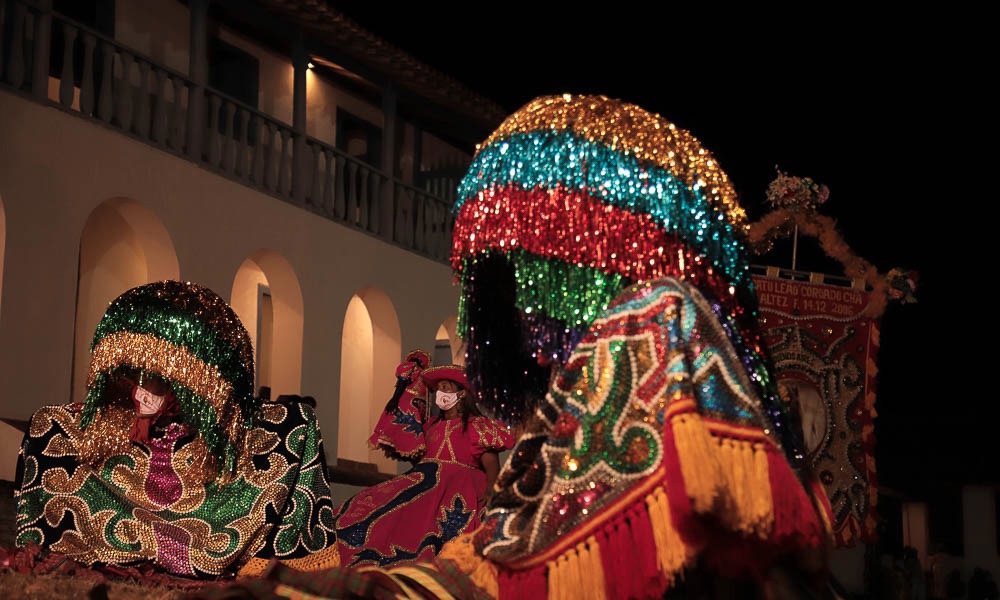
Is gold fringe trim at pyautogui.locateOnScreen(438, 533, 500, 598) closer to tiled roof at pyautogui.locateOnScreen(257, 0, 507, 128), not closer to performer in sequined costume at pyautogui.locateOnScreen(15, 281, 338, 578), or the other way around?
performer in sequined costume at pyautogui.locateOnScreen(15, 281, 338, 578)

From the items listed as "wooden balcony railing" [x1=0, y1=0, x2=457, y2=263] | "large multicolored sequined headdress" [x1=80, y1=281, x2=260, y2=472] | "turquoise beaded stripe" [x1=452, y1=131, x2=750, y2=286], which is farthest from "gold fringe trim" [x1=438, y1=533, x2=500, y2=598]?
"wooden balcony railing" [x1=0, y1=0, x2=457, y2=263]

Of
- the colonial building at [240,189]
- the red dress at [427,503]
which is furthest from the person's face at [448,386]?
the colonial building at [240,189]

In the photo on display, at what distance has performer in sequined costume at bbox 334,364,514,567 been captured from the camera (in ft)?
27.3

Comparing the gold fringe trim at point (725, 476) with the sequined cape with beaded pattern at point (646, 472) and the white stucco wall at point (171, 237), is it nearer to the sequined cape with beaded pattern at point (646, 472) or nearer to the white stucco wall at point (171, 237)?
the sequined cape with beaded pattern at point (646, 472)

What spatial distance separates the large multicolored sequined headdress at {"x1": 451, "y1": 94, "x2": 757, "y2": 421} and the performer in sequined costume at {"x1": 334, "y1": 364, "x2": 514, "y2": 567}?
466 centimetres

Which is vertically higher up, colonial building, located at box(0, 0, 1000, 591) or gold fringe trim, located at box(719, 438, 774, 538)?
colonial building, located at box(0, 0, 1000, 591)

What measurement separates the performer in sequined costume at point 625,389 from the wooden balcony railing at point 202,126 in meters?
8.81

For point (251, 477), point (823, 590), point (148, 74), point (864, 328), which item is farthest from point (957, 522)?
point (823, 590)

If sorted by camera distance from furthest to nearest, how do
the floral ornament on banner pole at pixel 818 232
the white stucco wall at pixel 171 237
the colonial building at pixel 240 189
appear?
the colonial building at pixel 240 189 → the white stucco wall at pixel 171 237 → the floral ornament on banner pole at pixel 818 232

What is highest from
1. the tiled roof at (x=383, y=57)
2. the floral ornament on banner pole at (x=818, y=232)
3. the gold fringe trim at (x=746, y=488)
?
the tiled roof at (x=383, y=57)

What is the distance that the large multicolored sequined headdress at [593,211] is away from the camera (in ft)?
10.6

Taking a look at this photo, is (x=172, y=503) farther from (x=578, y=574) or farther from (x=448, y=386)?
(x=578, y=574)

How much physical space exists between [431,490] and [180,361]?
296 cm

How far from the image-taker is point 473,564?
3.12m
